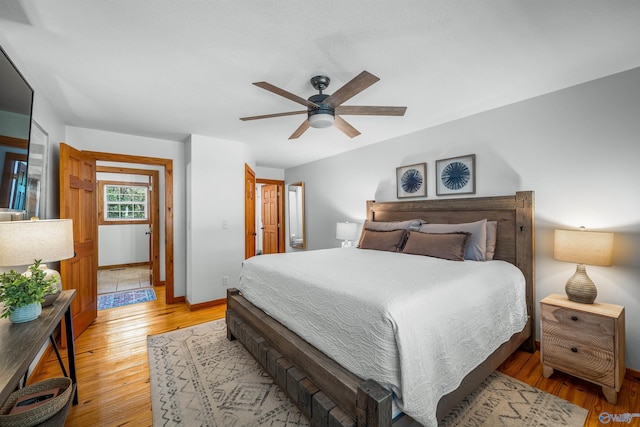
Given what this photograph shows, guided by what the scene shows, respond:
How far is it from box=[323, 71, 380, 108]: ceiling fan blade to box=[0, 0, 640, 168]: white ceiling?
235mm

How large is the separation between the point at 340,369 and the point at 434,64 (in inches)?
84.4

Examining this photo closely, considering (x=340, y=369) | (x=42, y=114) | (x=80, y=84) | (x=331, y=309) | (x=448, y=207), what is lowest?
(x=340, y=369)

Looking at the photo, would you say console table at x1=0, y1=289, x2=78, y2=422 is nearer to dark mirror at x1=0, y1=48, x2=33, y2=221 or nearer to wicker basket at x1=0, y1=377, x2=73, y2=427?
wicker basket at x1=0, y1=377, x2=73, y2=427

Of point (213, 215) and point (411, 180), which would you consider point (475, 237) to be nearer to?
point (411, 180)

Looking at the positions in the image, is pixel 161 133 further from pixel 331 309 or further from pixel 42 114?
pixel 331 309

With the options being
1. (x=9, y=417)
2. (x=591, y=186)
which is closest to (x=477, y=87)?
(x=591, y=186)

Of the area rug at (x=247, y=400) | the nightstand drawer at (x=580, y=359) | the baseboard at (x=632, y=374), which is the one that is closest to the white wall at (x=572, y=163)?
the baseboard at (x=632, y=374)

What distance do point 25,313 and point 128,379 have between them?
1122mm

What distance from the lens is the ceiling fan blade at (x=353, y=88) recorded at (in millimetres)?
1641

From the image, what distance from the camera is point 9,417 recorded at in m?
1.14

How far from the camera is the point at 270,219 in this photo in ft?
22.1

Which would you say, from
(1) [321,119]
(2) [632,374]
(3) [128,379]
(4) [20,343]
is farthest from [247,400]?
(2) [632,374]

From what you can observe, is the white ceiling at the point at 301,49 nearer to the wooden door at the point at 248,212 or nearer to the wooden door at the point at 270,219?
the wooden door at the point at 248,212

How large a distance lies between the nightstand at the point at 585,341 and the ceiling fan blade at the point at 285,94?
242 cm
